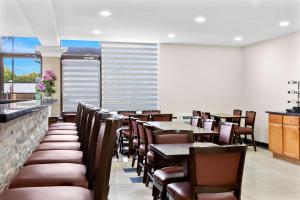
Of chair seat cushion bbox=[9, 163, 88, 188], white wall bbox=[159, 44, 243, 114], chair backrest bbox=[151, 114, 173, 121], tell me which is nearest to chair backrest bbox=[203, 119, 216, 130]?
chair backrest bbox=[151, 114, 173, 121]

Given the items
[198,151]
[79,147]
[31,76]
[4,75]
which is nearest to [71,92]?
[31,76]

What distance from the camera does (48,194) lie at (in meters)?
1.46

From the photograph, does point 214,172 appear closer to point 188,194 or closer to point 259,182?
point 188,194

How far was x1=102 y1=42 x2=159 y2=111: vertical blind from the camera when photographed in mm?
8781

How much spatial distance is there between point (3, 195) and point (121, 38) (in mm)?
7089

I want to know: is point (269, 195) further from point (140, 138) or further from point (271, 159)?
point (271, 159)

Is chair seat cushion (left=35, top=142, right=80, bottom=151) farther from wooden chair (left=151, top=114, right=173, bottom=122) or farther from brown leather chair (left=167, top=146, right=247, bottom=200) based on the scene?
wooden chair (left=151, top=114, right=173, bottom=122)

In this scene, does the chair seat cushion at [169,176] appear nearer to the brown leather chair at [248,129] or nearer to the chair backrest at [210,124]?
the chair backrest at [210,124]

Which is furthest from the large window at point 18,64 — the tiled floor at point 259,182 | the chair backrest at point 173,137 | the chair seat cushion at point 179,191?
the chair seat cushion at point 179,191

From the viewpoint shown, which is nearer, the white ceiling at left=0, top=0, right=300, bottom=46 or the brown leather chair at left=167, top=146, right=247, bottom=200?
the brown leather chair at left=167, top=146, right=247, bottom=200

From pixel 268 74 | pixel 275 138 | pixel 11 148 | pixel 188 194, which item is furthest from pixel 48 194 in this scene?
pixel 268 74

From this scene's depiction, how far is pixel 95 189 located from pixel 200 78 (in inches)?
314

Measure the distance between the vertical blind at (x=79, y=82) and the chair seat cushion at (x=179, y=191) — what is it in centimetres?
633

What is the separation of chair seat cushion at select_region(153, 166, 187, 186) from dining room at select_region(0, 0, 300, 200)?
0.04 feet
